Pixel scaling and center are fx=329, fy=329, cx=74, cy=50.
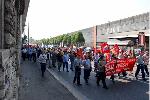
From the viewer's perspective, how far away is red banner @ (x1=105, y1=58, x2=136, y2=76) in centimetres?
1697

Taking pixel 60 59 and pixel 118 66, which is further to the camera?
pixel 60 59

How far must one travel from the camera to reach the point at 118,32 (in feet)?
204

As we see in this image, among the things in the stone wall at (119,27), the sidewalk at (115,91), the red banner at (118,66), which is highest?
the stone wall at (119,27)

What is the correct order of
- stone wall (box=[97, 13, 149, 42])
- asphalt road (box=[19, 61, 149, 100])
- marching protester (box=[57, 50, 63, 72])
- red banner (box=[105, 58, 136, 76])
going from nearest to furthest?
asphalt road (box=[19, 61, 149, 100]), red banner (box=[105, 58, 136, 76]), marching protester (box=[57, 50, 63, 72]), stone wall (box=[97, 13, 149, 42])

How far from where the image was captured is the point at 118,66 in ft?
59.4

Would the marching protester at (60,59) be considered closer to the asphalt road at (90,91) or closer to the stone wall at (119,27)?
the asphalt road at (90,91)

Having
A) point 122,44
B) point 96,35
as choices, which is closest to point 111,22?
point 96,35

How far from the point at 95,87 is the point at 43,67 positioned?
17.3 ft

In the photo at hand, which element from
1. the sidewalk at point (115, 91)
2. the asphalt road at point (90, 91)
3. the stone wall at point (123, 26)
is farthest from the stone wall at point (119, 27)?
the asphalt road at point (90, 91)

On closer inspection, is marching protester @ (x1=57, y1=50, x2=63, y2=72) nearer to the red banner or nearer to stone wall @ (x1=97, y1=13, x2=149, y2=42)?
the red banner

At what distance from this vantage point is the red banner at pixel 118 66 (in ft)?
55.7

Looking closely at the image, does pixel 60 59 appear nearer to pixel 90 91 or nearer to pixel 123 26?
pixel 90 91

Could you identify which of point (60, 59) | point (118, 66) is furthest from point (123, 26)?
point (118, 66)

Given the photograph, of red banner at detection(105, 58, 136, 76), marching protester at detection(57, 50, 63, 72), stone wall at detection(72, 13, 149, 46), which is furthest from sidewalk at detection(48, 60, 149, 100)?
stone wall at detection(72, 13, 149, 46)
